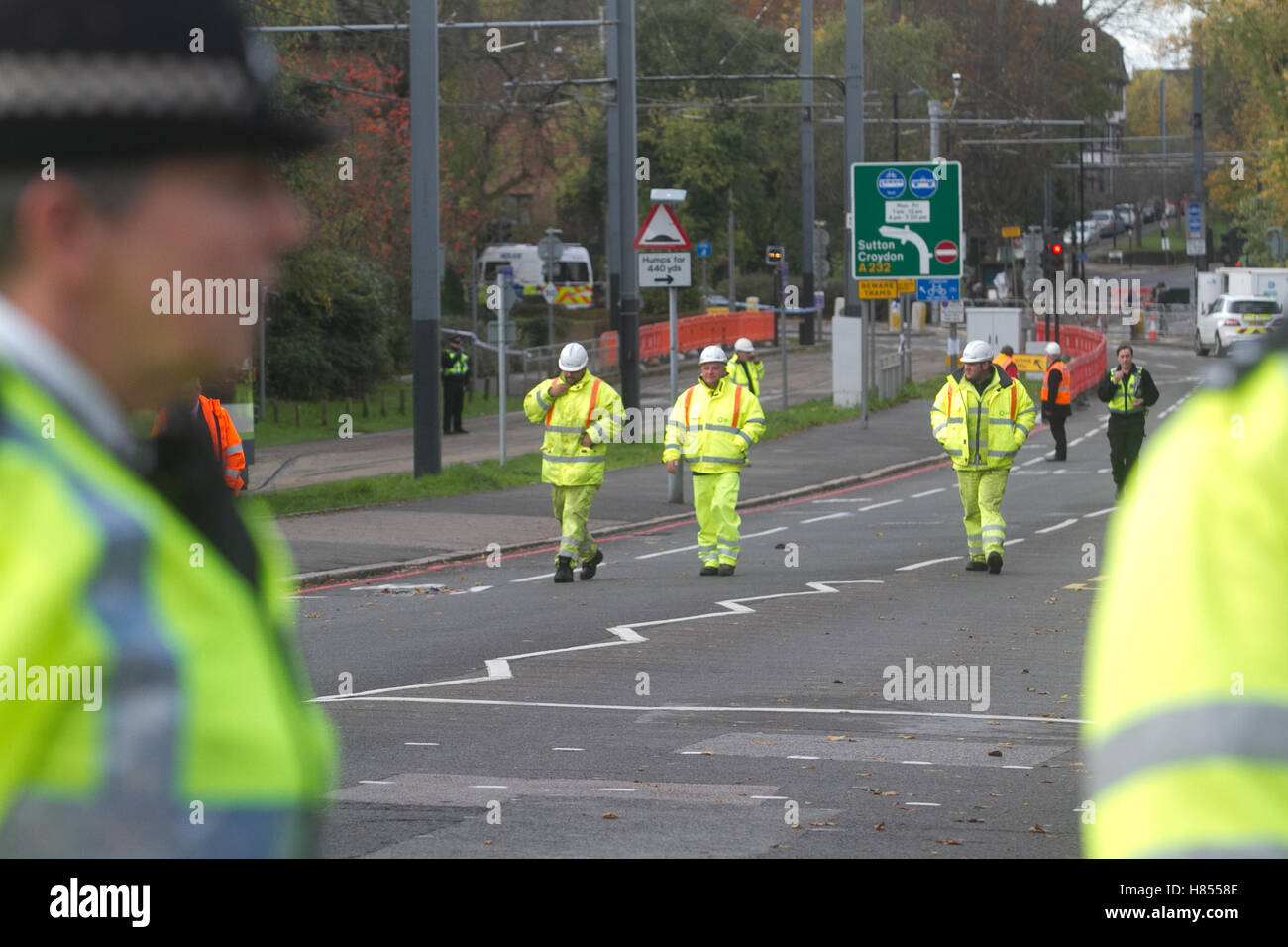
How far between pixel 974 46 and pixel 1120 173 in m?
25.6

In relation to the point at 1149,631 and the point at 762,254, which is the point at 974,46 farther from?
the point at 1149,631

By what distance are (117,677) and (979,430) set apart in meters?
17.9

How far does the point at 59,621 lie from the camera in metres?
1.21

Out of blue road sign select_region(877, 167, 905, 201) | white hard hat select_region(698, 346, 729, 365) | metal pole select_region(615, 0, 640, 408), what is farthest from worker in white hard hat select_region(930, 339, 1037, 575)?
blue road sign select_region(877, 167, 905, 201)

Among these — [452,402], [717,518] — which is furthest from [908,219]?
[717,518]

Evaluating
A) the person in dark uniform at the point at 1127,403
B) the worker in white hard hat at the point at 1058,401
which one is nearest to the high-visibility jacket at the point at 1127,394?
the person in dark uniform at the point at 1127,403

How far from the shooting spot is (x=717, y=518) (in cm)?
1800

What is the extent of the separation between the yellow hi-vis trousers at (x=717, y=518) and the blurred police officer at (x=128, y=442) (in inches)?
644

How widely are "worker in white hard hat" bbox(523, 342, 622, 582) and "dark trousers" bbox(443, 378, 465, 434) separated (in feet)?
59.1

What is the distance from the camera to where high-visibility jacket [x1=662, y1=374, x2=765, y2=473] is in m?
18.4

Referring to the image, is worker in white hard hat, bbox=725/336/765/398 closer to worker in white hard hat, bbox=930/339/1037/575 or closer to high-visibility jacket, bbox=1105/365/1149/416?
high-visibility jacket, bbox=1105/365/1149/416

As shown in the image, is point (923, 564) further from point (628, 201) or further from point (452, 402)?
point (452, 402)

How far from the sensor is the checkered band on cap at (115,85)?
1354 millimetres
